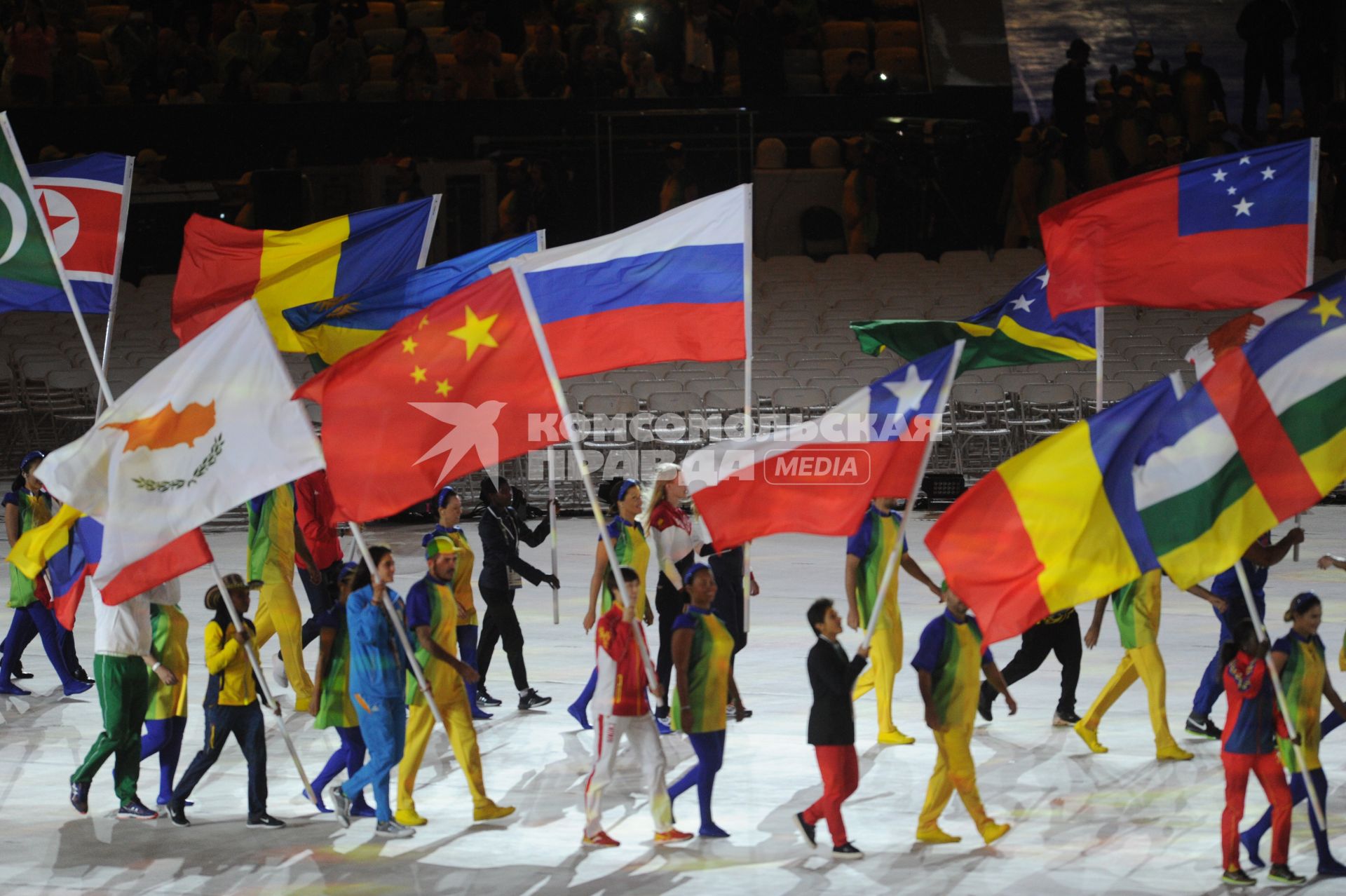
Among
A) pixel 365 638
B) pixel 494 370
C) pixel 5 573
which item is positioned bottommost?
pixel 5 573

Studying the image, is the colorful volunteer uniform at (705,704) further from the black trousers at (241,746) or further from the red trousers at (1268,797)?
the red trousers at (1268,797)

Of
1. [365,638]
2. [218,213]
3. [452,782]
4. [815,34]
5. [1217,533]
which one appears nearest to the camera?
[1217,533]

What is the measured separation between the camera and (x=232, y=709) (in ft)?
31.8

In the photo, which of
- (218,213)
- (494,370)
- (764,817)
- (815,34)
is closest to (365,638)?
(494,370)

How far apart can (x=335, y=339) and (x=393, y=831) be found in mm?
4208

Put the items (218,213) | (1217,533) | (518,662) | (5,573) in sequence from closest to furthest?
(1217,533), (518,662), (5,573), (218,213)

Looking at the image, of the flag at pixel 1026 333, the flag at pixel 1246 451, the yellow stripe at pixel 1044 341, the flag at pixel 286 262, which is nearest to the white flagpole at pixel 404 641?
the flag at pixel 286 262

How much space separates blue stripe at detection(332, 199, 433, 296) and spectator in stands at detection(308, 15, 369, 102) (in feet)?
42.7

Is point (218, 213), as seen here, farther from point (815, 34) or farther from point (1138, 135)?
point (1138, 135)

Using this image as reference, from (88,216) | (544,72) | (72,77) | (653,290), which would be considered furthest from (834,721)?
(72,77)

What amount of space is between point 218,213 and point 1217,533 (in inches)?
730

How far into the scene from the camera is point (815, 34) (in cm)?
2842

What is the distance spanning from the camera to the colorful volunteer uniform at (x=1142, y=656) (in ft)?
35.5

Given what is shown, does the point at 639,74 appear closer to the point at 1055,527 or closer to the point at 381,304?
the point at 381,304
